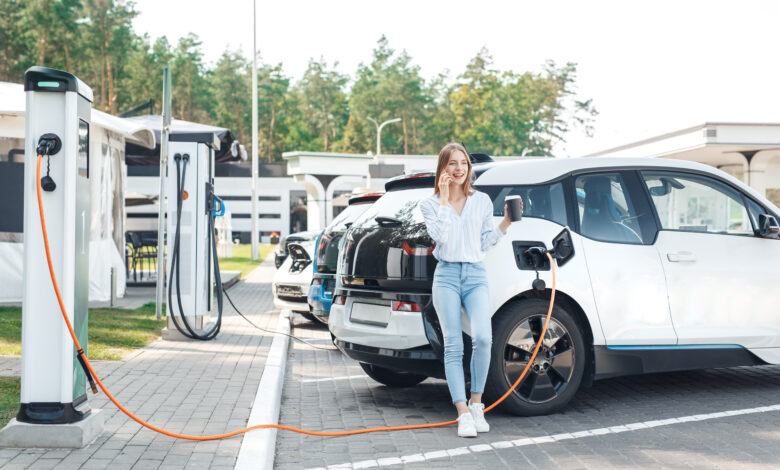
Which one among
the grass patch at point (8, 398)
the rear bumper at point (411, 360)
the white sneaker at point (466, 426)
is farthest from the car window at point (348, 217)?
the white sneaker at point (466, 426)

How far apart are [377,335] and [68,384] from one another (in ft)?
6.92

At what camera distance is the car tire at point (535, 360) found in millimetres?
5812

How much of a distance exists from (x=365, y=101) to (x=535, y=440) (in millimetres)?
88976

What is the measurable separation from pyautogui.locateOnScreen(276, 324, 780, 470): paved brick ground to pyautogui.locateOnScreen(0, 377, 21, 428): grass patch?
5.73ft

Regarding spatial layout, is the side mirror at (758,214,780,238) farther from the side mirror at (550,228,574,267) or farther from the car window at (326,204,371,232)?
the car window at (326,204,371,232)

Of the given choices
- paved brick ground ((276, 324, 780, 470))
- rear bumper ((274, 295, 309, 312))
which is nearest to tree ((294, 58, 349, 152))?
rear bumper ((274, 295, 309, 312))

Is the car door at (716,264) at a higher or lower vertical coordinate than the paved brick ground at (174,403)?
higher

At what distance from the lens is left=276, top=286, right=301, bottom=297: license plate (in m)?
11.6

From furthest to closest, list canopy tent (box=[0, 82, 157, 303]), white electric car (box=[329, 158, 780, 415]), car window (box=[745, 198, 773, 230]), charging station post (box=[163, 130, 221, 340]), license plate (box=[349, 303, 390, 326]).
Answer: canopy tent (box=[0, 82, 157, 303])
charging station post (box=[163, 130, 221, 340])
car window (box=[745, 198, 773, 230])
license plate (box=[349, 303, 390, 326])
white electric car (box=[329, 158, 780, 415])

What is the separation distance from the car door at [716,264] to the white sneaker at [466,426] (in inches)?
75.4

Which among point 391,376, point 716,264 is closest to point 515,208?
point 716,264

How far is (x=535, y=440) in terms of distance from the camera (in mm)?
5387

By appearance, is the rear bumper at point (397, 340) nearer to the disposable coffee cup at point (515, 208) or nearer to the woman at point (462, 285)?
the woman at point (462, 285)

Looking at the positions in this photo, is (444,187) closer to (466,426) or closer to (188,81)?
(466,426)
